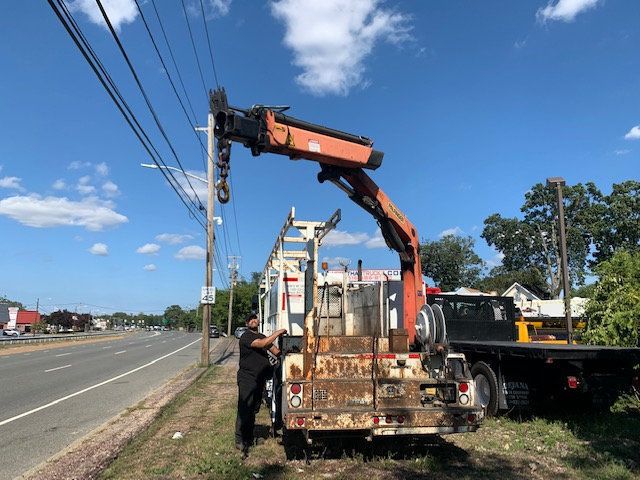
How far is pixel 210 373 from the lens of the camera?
57.3 feet

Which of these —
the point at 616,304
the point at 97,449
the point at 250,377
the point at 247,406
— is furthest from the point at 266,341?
the point at 616,304

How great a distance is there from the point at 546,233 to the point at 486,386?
51208 mm

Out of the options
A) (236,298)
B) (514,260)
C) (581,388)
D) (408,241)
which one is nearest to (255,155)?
(408,241)

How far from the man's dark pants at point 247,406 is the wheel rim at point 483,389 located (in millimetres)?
4331

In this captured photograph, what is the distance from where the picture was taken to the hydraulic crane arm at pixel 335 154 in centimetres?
754

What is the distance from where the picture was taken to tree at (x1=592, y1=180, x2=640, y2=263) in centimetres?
5116

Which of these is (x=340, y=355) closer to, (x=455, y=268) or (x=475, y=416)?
(x=475, y=416)

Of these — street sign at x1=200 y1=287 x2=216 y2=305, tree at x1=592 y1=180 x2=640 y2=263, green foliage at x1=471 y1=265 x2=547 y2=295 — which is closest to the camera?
street sign at x1=200 y1=287 x2=216 y2=305

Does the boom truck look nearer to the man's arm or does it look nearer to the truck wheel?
the man's arm

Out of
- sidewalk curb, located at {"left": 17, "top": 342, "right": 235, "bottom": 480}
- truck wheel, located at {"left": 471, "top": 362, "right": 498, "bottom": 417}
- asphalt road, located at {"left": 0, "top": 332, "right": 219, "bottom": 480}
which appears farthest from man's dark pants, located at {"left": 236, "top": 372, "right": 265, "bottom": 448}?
truck wheel, located at {"left": 471, "top": 362, "right": 498, "bottom": 417}

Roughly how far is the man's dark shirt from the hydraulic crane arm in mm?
2606

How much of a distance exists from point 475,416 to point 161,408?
235 inches

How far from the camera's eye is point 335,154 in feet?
27.7

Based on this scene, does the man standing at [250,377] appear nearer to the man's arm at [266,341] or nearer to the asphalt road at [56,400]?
the man's arm at [266,341]
